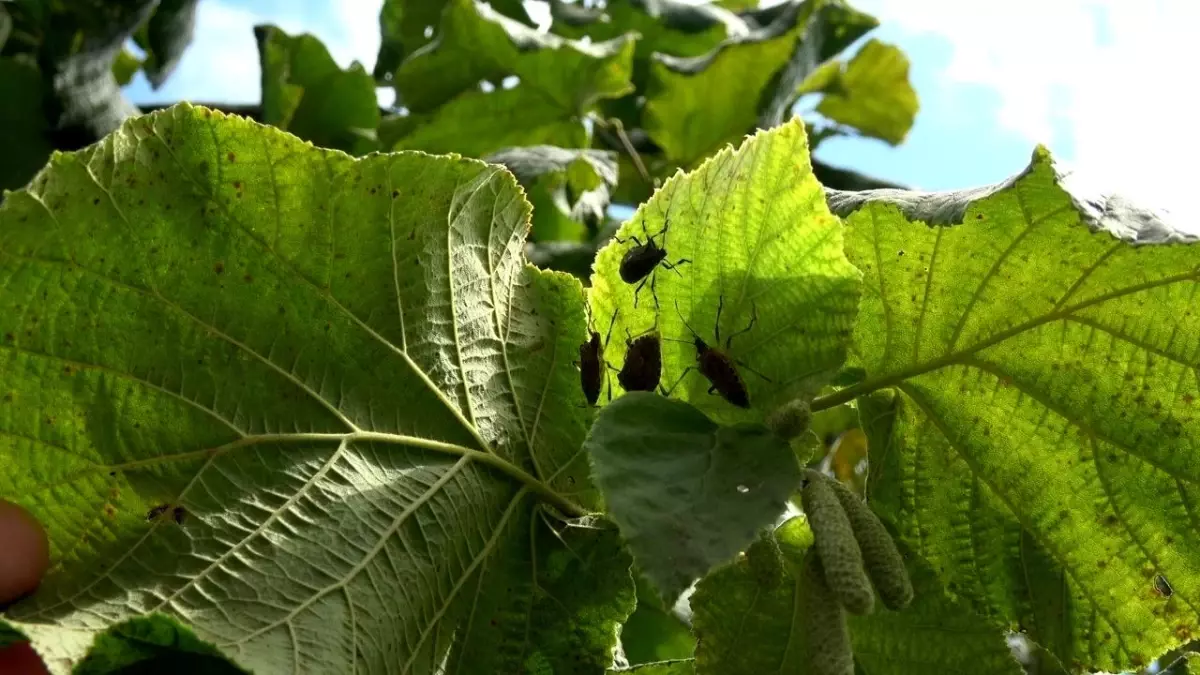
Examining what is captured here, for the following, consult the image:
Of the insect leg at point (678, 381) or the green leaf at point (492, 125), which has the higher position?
the green leaf at point (492, 125)

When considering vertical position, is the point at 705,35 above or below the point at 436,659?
above

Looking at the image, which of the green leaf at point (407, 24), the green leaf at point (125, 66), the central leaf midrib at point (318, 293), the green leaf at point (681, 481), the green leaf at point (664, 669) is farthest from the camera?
the green leaf at point (125, 66)

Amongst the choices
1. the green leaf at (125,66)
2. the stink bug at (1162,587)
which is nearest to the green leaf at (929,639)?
the stink bug at (1162,587)

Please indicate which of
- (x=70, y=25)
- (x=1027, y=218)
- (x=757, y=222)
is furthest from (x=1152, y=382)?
(x=70, y=25)

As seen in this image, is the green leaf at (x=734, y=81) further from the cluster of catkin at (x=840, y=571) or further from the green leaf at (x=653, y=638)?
the cluster of catkin at (x=840, y=571)

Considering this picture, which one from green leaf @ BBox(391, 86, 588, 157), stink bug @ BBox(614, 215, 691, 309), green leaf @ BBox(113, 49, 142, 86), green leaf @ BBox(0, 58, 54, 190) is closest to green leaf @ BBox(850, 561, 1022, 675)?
stink bug @ BBox(614, 215, 691, 309)

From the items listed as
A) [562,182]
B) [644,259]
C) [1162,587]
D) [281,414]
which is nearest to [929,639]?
[1162,587]

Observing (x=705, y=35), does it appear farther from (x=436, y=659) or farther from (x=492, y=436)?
(x=436, y=659)
